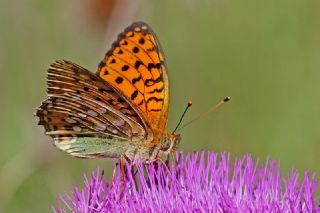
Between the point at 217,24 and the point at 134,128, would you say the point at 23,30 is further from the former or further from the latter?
the point at 134,128

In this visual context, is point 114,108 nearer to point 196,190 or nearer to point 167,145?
point 167,145

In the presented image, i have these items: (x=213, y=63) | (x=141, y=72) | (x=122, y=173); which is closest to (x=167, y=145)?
(x=122, y=173)

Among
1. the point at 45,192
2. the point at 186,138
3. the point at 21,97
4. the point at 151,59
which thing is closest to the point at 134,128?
the point at 151,59

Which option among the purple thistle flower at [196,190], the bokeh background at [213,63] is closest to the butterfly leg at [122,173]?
the purple thistle flower at [196,190]

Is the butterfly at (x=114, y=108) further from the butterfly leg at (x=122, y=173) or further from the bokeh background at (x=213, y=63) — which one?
the bokeh background at (x=213, y=63)

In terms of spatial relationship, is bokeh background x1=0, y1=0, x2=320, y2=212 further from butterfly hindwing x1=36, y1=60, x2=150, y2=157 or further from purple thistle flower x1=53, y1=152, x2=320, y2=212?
purple thistle flower x1=53, y1=152, x2=320, y2=212

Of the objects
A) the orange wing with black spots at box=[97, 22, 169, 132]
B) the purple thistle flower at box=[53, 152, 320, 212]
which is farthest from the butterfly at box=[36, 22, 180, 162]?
the purple thistle flower at box=[53, 152, 320, 212]
